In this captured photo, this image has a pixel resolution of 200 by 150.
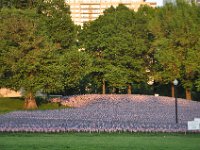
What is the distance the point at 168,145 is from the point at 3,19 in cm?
3152

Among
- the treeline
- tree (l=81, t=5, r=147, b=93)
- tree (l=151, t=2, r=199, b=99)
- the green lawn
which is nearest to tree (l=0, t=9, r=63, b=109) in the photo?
the treeline

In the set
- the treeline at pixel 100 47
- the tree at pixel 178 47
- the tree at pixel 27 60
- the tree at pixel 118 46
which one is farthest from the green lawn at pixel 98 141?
the tree at pixel 118 46

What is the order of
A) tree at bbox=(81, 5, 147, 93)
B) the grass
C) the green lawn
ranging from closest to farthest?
the green lawn, the grass, tree at bbox=(81, 5, 147, 93)

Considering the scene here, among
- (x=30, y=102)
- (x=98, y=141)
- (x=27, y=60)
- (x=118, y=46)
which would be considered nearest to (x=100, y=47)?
(x=118, y=46)

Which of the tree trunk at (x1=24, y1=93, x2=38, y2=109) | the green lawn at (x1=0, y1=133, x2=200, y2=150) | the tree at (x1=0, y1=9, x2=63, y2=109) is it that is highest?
the tree at (x1=0, y1=9, x2=63, y2=109)

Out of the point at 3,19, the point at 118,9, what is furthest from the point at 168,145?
the point at 118,9

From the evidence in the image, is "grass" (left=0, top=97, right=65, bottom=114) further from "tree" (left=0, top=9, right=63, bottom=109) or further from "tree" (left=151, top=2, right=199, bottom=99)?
"tree" (left=151, top=2, right=199, bottom=99)

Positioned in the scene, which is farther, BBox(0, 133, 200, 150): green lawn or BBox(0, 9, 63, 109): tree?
Result: BBox(0, 9, 63, 109): tree

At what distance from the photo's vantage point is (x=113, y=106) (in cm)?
4219

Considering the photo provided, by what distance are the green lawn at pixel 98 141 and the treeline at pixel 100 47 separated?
67.1 feet

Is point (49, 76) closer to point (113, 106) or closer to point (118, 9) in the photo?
point (113, 106)

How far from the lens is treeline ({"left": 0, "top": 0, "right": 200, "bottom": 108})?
42719mm

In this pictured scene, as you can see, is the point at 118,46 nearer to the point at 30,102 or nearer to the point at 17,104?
the point at 17,104

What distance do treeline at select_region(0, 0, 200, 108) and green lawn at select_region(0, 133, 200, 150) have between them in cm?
2044
